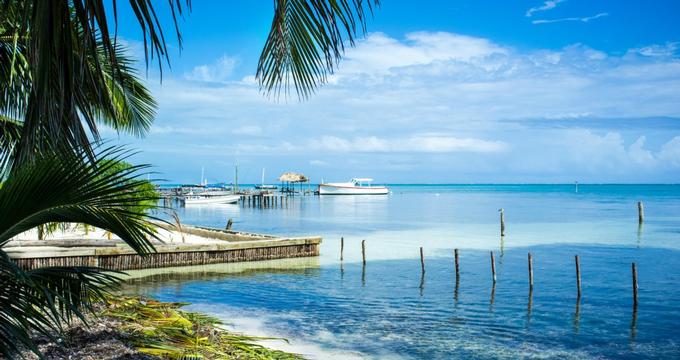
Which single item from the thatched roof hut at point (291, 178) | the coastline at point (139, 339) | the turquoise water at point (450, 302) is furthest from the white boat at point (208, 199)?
the coastline at point (139, 339)

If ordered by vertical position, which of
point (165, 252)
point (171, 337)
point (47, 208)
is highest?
point (47, 208)

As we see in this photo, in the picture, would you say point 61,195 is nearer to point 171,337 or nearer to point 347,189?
point 171,337

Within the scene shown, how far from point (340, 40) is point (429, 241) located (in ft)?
120

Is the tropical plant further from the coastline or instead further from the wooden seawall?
the wooden seawall

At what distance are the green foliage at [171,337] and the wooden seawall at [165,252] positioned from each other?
7961 mm

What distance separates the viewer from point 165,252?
77.1 ft

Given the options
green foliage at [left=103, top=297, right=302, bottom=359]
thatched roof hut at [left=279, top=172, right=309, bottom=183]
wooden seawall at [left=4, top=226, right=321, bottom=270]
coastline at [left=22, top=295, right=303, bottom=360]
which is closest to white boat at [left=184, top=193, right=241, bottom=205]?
thatched roof hut at [left=279, top=172, right=309, bottom=183]

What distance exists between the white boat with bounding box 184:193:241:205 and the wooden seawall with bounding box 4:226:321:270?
185 ft

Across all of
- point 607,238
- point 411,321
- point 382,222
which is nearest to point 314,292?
point 411,321

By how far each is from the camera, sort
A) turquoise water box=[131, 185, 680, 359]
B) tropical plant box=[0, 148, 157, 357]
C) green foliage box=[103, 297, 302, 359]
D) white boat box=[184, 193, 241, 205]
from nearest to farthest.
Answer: tropical plant box=[0, 148, 157, 357]
green foliage box=[103, 297, 302, 359]
turquoise water box=[131, 185, 680, 359]
white boat box=[184, 193, 241, 205]

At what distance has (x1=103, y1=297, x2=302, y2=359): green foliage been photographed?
768cm

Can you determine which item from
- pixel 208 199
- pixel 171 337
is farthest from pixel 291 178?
pixel 171 337

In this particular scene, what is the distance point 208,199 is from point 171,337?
7979 centimetres

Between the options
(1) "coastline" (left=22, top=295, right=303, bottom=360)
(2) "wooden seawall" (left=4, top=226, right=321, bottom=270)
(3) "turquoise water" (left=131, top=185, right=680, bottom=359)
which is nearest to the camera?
(1) "coastline" (left=22, top=295, right=303, bottom=360)
